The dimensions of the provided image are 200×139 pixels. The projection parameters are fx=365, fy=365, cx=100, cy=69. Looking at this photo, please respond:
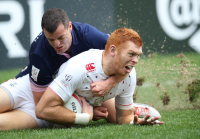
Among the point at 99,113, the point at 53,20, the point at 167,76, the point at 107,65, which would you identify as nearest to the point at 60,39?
the point at 53,20

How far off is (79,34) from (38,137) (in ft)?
3.74

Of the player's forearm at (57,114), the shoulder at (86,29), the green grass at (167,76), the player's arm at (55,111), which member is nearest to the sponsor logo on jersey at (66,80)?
the player's arm at (55,111)

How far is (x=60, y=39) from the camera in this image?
3324 mm

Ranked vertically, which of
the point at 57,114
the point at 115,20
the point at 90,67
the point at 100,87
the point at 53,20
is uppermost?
the point at 53,20

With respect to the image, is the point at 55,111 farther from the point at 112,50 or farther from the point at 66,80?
the point at 112,50

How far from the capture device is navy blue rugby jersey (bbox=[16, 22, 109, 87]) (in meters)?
3.41

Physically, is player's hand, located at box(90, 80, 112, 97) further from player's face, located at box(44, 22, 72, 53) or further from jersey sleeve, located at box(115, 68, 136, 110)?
player's face, located at box(44, 22, 72, 53)

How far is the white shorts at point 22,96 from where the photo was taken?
371cm

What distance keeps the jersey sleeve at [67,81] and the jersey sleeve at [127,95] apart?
1.57 ft

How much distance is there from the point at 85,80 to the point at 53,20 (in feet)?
2.02

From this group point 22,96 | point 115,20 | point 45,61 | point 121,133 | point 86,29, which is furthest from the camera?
point 115,20

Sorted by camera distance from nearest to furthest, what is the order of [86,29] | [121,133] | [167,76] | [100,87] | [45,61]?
[121,133], [100,87], [45,61], [86,29], [167,76]

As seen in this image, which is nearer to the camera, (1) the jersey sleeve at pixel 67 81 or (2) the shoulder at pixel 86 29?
(1) the jersey sleeve at pixel 67 81

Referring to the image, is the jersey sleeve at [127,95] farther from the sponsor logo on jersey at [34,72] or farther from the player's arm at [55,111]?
the sponsor logo on jersey at [34,72]
